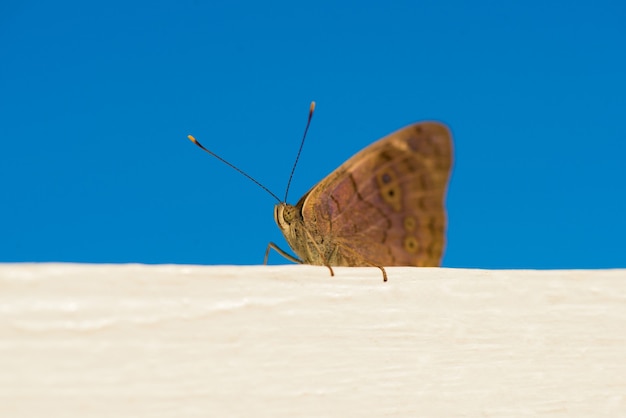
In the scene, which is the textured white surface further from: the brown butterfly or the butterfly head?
the butterfly head

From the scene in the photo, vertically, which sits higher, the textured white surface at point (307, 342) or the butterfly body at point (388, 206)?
the butterfly body at point (388, 206)

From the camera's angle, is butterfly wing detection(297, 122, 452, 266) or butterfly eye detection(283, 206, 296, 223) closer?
butterfly wing detection(297, 122, 452, 266)

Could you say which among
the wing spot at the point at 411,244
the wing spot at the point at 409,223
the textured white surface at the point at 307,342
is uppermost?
the wing spot at the point at 409,223

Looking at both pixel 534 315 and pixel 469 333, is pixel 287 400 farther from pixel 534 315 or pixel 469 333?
pixel 534 315

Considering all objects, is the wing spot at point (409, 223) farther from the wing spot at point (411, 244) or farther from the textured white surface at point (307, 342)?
the textured white surface at point (307, 342)

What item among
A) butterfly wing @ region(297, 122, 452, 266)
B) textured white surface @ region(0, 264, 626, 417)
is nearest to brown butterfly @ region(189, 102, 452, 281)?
butterfly wing @ region(297, 122, 452, 266)

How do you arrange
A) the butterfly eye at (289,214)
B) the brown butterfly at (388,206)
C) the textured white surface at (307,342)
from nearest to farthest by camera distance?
the textured white surface at (307,342) < the brown butterfly at (388,206) < the butterfly eye at (289,214)

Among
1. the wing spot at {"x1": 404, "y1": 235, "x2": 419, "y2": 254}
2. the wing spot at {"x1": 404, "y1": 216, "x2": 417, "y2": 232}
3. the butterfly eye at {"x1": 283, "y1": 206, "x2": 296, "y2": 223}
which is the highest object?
the butterfly eye at {"x1": 283, "y1": 206, "x2": 296, "y2": 223}

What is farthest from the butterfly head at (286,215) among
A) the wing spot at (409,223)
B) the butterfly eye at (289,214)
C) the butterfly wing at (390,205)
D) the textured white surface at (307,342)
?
the textured white surface at (307,342)
